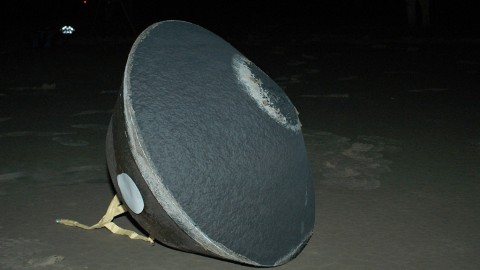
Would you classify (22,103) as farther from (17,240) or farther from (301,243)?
(301,243)

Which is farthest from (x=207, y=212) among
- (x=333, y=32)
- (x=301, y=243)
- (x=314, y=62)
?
(x=333, y=32)

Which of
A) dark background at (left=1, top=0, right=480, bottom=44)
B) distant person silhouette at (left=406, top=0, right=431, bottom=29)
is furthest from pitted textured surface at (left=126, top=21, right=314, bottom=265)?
distant person silhouette at (left=406, top=0, right=431, bottom=29)

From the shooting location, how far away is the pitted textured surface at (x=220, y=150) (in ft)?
9.71

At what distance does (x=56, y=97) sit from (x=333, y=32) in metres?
8.83

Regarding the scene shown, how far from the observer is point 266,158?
3.13 metres

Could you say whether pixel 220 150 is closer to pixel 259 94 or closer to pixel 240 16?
pixel 259 94

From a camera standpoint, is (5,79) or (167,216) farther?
(5,79)

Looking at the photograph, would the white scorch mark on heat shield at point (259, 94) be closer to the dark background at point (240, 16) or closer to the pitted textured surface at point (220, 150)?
the pitted textured surface at point (220, 150)

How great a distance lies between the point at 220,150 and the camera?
3.03 m

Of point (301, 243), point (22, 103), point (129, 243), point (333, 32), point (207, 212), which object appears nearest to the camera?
point (207, 212)

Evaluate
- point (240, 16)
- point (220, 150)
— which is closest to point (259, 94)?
point (220, 150)

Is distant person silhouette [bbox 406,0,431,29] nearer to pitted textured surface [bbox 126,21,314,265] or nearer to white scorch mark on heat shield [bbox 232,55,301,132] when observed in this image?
white scorch mark on heat shield [bbox 232,55,301,132]

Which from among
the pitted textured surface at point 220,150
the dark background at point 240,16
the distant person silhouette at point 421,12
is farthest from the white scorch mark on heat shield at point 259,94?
the distant person silhouette at point 421,12

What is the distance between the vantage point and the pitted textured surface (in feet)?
9.71
